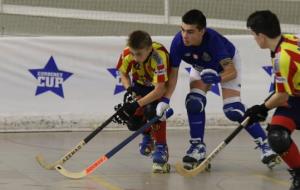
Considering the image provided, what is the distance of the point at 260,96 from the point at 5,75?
3288 millimetres

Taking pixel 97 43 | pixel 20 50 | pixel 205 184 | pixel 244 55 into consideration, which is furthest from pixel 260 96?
pixel 205 184

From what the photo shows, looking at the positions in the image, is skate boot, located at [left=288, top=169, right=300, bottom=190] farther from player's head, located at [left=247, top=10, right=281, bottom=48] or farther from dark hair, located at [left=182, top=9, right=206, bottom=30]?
dark hair, located at [left=182, top=9, right=206, bottom=30]

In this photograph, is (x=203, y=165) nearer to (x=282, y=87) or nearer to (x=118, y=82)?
(x=282, y=87)

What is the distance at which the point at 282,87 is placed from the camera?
5.25 m

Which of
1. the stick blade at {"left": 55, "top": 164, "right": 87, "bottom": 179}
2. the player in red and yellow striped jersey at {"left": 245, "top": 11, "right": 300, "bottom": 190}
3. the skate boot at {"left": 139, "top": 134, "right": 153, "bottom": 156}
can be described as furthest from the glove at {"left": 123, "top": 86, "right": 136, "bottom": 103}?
the player in red and yellow striped jersey at {"left": 245, "top": 11, "right": 300, "bottom": 190}

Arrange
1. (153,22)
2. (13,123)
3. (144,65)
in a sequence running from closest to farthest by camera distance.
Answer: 1. (144,65)
2. (13,123)
3. (153,22)

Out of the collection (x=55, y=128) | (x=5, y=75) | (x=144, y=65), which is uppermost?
(x=144, y=65)

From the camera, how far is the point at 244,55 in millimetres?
9898

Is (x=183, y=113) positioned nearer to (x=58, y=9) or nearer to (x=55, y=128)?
(x=55, y=128)

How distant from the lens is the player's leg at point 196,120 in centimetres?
662

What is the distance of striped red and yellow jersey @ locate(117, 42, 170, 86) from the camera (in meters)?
6.45

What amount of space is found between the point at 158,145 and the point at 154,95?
51 centimetres

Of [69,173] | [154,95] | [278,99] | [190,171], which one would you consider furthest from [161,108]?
[278,99]

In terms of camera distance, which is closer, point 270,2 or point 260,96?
point 260,96
